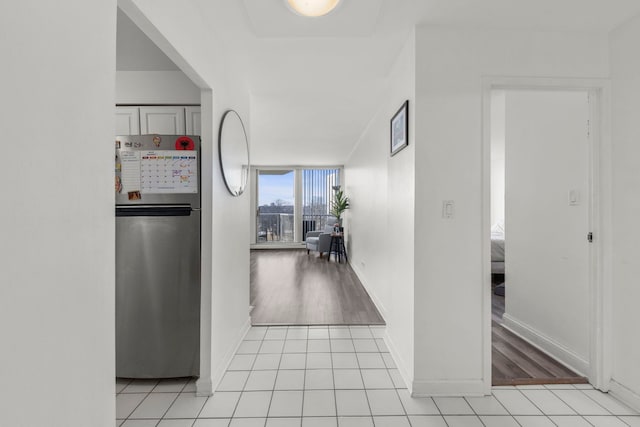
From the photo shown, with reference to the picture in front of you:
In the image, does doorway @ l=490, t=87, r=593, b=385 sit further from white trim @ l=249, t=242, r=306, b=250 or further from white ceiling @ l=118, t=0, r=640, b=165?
white trim @ l=249, t=242, r=306, b=250

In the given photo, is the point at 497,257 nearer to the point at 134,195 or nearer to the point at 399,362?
the point at 399,362

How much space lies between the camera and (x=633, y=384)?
5.84 feet

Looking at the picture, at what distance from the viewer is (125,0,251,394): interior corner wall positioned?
1394mm

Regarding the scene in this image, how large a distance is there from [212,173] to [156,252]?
0.67 meters

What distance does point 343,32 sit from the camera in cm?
192

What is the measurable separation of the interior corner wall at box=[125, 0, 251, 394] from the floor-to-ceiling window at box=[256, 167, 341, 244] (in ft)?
19.2

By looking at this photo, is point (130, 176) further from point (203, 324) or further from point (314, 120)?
point (314, 120)

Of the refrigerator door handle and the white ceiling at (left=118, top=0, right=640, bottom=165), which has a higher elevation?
the white ceiling at (left=118, top=0, right=640, bottom=165)

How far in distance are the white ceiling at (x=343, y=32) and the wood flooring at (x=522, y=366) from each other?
7.71 ft

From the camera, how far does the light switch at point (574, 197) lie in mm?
2195

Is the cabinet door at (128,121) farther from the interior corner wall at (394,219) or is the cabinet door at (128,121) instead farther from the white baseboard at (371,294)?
the white baseboard at (371,294)

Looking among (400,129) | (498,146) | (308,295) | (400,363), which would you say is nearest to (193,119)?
(400,129)


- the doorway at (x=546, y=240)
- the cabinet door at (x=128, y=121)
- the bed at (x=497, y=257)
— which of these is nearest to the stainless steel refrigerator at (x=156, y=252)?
the cabinet door at (x=128, y=121)

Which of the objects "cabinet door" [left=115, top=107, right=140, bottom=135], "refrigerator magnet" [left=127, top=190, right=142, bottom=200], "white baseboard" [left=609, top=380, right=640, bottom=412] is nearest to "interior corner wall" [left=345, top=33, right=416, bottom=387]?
"white baseboard" [left=609, top=380, right=640, bottom=412]
